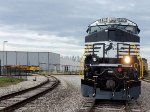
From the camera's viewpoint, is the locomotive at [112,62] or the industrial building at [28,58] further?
the industrial building at [28,58]

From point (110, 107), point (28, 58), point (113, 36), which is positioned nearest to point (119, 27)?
point (113, 36)

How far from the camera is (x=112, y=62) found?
1588cm

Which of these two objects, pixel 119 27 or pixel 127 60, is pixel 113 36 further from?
pixel 127 60

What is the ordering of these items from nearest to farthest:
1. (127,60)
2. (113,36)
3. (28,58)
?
1. (127,60)
2. (113,36)
3. (28,58)

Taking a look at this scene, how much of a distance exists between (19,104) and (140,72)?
5.62 metres

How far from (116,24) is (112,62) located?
2.16 meters

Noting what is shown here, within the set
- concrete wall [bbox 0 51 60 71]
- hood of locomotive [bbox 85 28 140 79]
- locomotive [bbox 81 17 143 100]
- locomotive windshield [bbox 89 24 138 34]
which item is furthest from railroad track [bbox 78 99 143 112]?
concrete wall [bbox 0 51 60 71]

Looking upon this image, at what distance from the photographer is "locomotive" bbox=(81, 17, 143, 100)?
1544cm

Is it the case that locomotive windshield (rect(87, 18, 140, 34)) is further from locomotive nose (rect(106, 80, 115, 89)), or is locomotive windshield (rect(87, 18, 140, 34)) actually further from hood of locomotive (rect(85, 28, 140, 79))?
locomotive nose (rect(106, 80, 115, 89))

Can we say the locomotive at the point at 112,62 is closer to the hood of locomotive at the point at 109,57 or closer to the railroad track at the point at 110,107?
the hood of locomotive at the point at 109,57

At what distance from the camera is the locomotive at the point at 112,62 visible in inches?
608

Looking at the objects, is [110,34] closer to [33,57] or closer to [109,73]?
[109,73]

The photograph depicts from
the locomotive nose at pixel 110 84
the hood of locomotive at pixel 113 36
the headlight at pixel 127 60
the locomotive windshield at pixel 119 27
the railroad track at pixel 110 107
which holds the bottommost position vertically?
the railroad track at pixel 110 107

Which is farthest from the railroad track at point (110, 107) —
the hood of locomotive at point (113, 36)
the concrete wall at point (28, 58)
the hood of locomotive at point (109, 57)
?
the concrete wall at point (28, 58)
